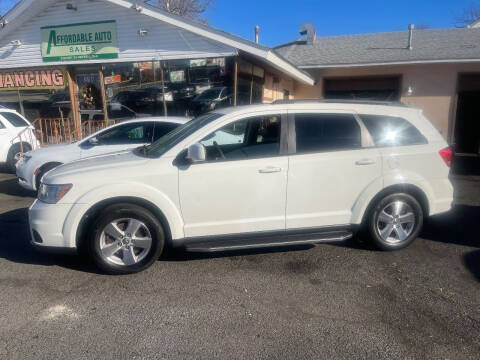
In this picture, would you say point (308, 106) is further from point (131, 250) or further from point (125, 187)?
point (131, 250)

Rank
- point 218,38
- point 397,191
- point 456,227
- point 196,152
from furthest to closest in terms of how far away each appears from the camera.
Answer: point 218,38, point 456,227, point 397,191, point 196,152

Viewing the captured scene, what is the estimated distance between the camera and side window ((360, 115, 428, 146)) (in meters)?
4.20

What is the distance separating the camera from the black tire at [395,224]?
13.7 feet

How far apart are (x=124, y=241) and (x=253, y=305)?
1502 mm

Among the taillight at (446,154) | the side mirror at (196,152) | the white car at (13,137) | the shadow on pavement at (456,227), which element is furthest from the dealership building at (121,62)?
the side mirror at (196,152)

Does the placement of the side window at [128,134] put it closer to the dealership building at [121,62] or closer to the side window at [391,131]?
the dealership building at [121,62]

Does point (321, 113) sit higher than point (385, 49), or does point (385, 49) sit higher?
point (385, 49)

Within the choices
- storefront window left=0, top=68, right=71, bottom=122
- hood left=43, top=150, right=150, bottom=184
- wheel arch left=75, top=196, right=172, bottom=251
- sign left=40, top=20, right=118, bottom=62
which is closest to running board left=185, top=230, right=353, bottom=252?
wheel arch left=75, top=196, right=172, bottom=251

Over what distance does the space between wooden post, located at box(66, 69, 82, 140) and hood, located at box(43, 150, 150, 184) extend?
8.78 meters

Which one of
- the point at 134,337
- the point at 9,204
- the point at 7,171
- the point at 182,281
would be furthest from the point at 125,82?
the point at 134,337

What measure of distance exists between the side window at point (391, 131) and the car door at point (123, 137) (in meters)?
4.22

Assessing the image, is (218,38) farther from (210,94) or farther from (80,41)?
(80,41)

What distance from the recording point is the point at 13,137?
977 cm

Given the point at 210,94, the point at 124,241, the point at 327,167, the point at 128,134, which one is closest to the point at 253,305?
the point at 124,241
